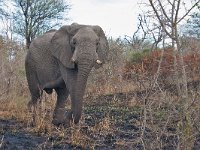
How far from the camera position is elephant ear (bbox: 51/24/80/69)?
7.83 metres

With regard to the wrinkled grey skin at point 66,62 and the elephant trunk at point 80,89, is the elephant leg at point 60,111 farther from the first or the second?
the elephant trunk at point 80,89

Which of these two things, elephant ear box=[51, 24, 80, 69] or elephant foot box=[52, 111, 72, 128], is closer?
elephant foot box=[52, 111, 72, 128]

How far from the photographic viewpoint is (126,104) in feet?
43.6

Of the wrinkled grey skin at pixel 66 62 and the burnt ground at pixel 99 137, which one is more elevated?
the wrinkled grey skin at pixel 66 62

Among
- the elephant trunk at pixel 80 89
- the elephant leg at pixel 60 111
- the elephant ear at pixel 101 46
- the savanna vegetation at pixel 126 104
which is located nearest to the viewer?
the savanna vegetation at pixel 126 104

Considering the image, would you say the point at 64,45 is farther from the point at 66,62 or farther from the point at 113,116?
the point at 113,116

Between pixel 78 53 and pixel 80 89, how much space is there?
534mm

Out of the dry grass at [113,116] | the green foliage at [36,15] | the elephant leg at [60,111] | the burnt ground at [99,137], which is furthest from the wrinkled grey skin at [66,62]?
the green foliage at [36,15]

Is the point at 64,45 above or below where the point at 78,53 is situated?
above

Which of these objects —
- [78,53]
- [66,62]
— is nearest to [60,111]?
[66,62]

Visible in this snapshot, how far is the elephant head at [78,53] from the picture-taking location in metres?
7.20

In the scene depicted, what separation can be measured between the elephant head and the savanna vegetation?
488 millimetres

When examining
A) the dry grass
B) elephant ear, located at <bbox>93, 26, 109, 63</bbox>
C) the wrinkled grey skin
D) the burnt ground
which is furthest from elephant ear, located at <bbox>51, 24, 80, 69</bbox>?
the burnt ground

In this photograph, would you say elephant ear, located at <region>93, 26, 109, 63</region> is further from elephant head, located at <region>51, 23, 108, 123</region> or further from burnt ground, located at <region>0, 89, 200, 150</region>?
burnt ground, located at <region>0, 89, 200, 150</region>
